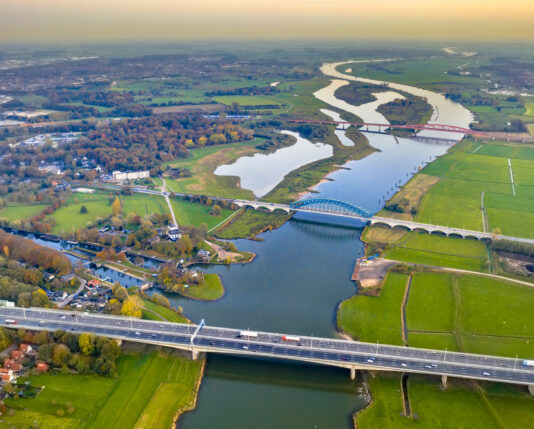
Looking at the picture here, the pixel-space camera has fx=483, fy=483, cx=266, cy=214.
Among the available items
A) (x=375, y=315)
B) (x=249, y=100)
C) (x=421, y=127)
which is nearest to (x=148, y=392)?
(x=375, y=315)

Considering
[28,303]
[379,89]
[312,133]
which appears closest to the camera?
[28,303]

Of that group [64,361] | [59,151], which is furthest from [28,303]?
[59,151]

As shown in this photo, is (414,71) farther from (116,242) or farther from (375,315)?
(375,315)

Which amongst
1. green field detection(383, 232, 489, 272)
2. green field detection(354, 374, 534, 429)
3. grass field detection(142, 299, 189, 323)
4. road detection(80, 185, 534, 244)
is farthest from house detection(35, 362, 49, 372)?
road detection(80, 185, 534, 244)

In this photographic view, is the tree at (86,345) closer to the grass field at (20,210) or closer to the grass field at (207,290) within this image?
the grass field at (207,290)

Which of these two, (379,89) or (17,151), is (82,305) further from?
(379,89)

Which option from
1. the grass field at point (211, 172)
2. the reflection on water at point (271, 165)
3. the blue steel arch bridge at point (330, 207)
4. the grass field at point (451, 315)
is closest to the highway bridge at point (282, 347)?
the grass field at point (451, 315)
